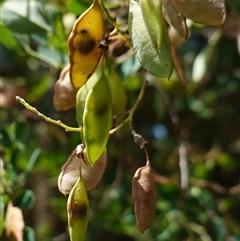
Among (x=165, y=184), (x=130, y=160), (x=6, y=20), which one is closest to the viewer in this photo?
(x=6, y=20)

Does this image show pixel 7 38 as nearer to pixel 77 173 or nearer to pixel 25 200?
pixel 25 200

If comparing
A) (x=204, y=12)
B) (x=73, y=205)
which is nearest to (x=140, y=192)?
(x=73, y=205)

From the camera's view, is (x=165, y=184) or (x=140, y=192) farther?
(x=165, y=184)

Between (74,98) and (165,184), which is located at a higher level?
(74,98)

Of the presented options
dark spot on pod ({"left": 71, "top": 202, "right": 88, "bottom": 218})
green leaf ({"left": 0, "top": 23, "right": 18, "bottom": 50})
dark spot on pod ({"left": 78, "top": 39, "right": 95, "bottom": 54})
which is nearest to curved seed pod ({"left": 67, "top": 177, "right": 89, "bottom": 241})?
dark spot on pod ({"left": 71, "top": 202, "right": 88, "bottom": 218})

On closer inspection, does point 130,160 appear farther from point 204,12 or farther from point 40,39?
point 204,12

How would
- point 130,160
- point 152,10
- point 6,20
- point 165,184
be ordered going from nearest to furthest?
point 152,10 < point 6,20 < point 165,184 < point 130,160

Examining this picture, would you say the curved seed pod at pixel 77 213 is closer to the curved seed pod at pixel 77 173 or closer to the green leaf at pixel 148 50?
the curved seed pod at pixel 77 173
